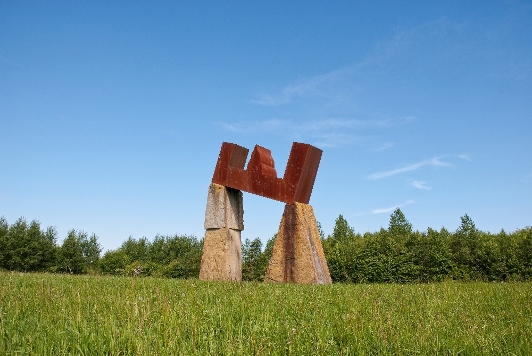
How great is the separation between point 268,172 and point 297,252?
9.80 ft

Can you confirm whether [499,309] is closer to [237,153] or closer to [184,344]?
[184,344]

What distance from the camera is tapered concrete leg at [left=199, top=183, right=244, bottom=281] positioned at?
46.5 ft

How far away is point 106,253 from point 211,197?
52.7 m

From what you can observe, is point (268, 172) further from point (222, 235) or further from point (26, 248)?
point (26, 248)

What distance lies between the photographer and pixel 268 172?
47.0 ft

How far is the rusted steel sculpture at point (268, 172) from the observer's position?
44.4 ft

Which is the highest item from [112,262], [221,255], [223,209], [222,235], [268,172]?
[268,172]

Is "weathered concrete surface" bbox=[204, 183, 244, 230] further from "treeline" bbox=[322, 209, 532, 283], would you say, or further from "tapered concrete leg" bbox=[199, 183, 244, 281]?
"treeline" bbox=[322, 209, 532, 283]

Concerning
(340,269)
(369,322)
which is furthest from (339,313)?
(340,269)

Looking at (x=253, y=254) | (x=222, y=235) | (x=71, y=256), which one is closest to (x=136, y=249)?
A: (x=71, y=256)

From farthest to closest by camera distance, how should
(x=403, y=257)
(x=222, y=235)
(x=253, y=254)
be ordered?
(x=253, y=254), (x=403, y=257), (x=222, y=235)

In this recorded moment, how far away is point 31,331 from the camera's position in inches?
147

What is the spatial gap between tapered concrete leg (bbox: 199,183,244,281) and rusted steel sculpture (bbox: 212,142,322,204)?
59 cm

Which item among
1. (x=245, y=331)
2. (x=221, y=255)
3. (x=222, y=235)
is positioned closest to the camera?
(x=245, y=331)
